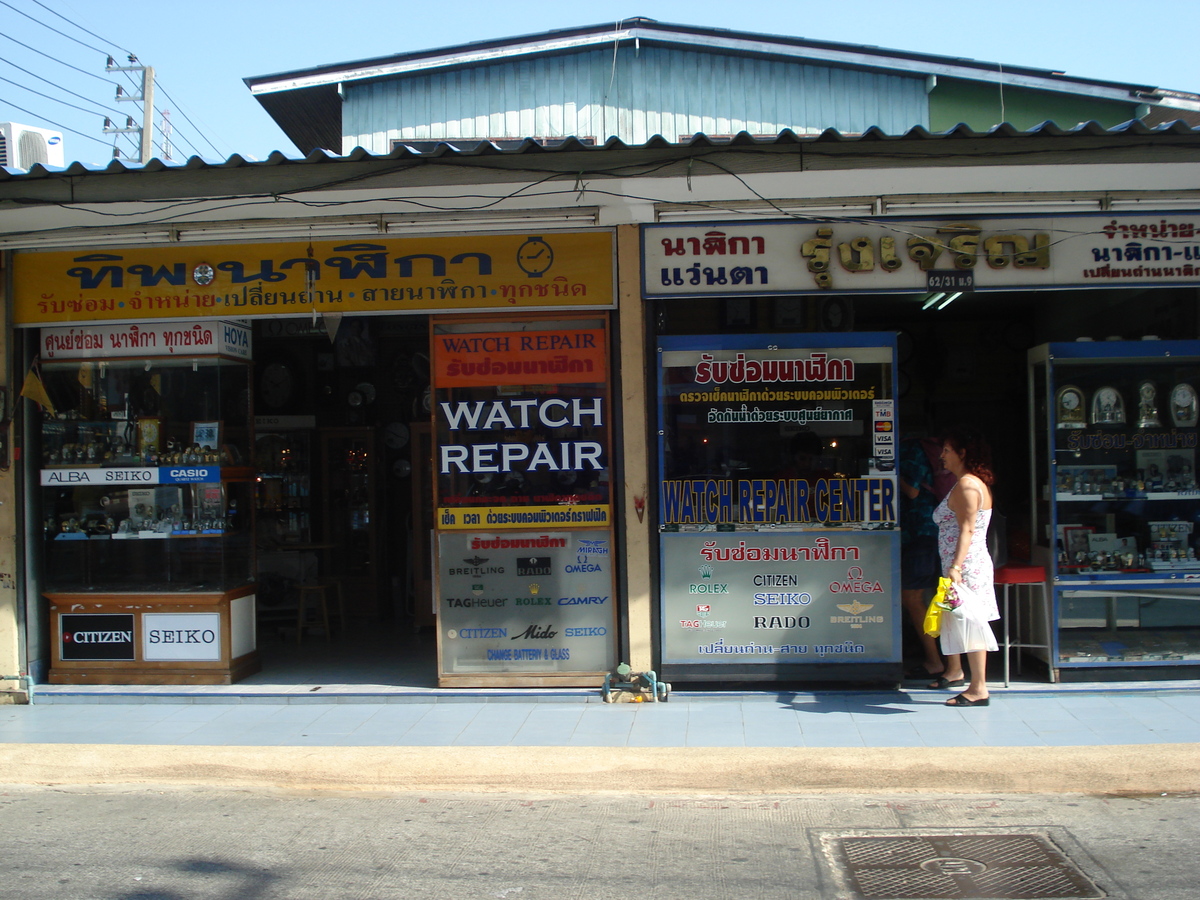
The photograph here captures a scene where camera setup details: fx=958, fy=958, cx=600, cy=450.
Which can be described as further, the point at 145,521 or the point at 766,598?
the point at 145,521

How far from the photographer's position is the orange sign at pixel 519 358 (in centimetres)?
696

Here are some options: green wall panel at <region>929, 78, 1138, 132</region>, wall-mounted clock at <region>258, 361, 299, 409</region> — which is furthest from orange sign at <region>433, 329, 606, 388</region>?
green wall panel at <region>929, 78, 1138, 132</region>

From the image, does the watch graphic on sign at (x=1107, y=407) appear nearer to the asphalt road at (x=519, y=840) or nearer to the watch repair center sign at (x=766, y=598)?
the watch repair center sign at (x=766, y=598)

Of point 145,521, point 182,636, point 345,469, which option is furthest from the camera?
point 345,469

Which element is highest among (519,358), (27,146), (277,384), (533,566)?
(27,146)

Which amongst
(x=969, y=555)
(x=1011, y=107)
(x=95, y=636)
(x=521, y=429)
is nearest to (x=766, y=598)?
(x=969, y=555)

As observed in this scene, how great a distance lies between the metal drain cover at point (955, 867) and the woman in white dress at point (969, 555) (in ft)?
6.53

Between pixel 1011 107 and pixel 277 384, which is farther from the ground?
pixel 1011 107

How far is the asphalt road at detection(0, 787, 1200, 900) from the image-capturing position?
3.97 m

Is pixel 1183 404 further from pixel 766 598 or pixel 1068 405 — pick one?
pixel 766 598

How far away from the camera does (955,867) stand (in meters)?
4.13

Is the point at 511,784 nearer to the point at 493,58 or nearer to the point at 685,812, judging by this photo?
the point at 685,812

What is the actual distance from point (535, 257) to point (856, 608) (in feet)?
11.2

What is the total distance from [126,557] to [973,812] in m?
6.48
